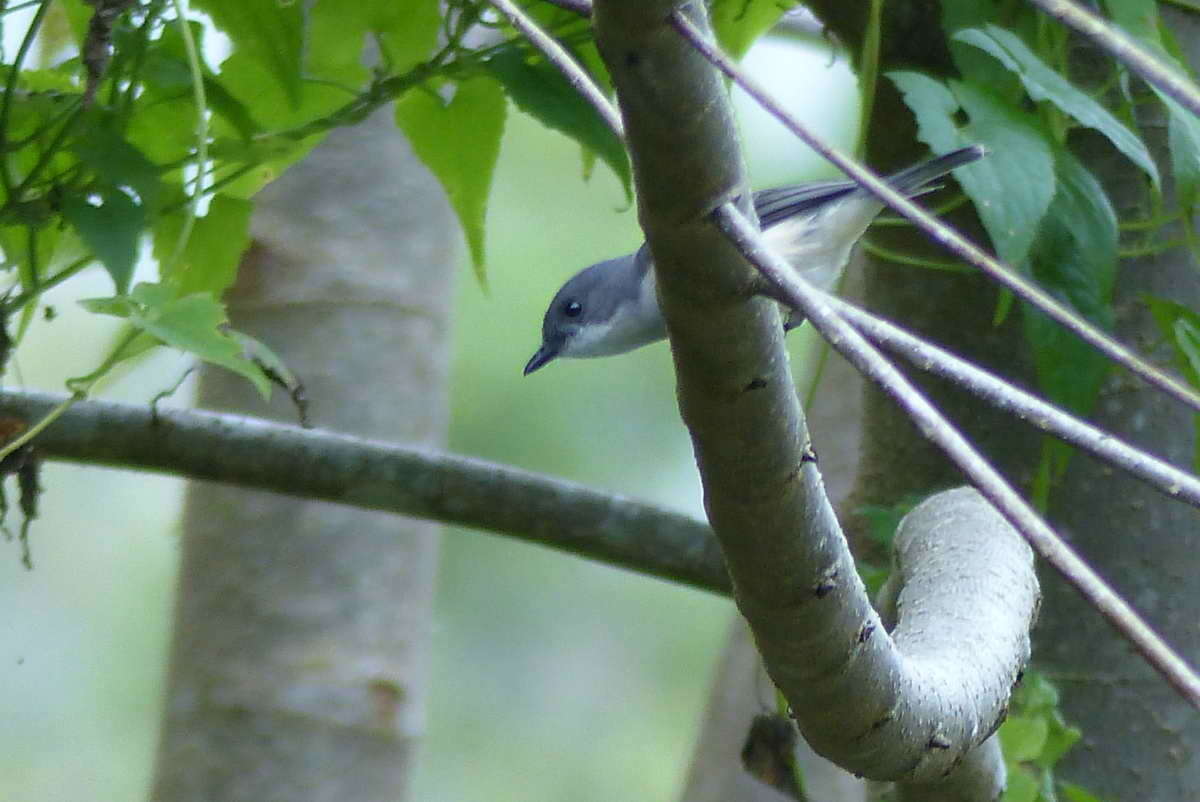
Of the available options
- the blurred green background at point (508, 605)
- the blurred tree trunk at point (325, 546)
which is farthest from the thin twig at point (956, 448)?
the blurred green background at point (508, 605)

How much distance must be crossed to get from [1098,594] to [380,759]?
1677 millimetres

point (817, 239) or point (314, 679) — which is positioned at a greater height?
point (817, 239)

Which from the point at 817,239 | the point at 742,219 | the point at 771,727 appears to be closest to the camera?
the point at 742,219

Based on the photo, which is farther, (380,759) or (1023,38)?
(380,759)

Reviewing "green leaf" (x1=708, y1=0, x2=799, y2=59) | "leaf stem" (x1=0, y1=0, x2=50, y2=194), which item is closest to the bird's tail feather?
"green leaf" (x1=708, y1=0, x2=799, y2=59)

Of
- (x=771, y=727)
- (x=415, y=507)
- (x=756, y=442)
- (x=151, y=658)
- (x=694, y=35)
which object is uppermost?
(x=694, y=35)

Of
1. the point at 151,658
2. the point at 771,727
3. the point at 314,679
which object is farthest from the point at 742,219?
the point at 151,658

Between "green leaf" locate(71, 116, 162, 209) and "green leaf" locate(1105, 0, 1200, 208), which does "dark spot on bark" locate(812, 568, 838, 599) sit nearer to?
"green leaf" locate(1105, 0, 1200, 208)

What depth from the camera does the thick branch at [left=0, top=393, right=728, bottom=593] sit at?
1384mm

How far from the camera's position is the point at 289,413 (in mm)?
2057

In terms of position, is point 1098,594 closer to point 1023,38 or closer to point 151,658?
point 1023,38

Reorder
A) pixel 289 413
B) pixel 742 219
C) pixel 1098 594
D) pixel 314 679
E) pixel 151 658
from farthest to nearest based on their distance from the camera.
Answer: pixel 151 658, pixel 289 413, pixel 314 679, pixel 742 219, pixel 1098 594

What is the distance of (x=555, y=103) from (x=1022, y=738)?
72cm

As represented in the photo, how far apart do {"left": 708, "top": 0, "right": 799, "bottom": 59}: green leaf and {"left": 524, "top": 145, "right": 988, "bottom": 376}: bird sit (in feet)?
0.68
